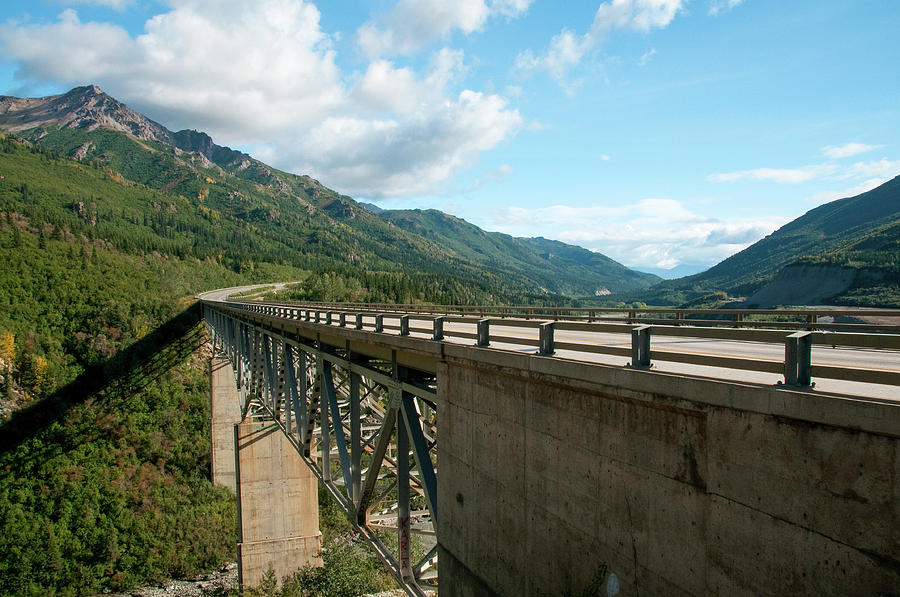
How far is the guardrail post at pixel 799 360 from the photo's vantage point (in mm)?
4188

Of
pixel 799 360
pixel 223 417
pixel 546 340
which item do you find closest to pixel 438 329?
pixel 546 340

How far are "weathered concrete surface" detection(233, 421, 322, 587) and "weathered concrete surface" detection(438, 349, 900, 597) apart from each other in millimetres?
19621

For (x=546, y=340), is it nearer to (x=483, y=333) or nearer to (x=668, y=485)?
(x=483, y=333)

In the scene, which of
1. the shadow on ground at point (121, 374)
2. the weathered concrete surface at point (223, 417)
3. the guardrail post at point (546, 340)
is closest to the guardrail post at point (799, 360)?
the guardrail post at point (546, 340)

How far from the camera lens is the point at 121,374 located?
56.9 metres

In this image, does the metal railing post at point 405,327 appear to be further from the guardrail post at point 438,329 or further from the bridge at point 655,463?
the guardrail post at point 438,329

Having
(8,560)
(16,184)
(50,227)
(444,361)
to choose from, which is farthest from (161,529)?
(16,184)

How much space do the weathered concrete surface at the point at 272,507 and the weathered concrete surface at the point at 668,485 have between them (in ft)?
64.4

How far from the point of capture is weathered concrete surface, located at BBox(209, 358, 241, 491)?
146 feet

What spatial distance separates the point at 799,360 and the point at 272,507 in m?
25.6

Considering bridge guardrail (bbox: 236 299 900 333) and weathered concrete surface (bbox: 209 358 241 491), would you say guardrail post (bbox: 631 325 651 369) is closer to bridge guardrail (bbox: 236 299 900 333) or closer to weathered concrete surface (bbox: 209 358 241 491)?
bridge guardrail (bbox: 236 299 900 333)

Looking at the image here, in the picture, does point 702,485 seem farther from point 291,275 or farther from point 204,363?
point 291,275

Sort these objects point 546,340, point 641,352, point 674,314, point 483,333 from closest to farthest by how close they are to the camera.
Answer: point 641,352 < point 546,340 < point 483,333 < point 674,314

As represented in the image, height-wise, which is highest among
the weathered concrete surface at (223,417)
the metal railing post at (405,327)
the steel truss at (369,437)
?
the metal railing post at (405,327)
